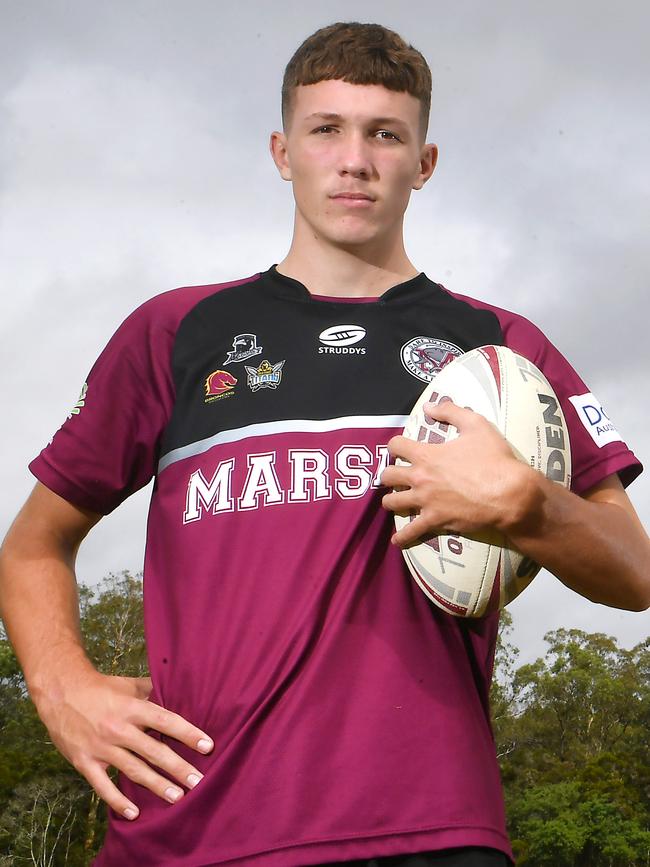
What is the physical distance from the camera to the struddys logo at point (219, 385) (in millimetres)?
3209

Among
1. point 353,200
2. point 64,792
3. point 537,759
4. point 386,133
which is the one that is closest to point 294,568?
point 353,200

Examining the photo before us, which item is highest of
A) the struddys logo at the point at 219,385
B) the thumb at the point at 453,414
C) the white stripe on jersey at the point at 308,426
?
the struddys logo at the point at 219,385

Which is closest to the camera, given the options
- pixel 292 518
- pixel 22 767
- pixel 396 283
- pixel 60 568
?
pixel 292 518

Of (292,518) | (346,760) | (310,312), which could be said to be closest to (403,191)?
(310,312)

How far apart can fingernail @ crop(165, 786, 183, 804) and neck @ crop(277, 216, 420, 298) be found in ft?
5.24

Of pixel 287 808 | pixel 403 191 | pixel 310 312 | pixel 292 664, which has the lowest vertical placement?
pixel 287 808

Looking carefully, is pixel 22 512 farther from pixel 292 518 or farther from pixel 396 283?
pixel 396 283

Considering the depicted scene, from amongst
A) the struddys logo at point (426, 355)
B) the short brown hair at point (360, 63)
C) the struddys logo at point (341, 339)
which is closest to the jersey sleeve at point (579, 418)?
the struddys logo at point (426, 355)

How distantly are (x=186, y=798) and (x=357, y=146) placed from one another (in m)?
1.96

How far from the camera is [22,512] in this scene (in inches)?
131

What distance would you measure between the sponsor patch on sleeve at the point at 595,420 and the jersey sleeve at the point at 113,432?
1304 mm

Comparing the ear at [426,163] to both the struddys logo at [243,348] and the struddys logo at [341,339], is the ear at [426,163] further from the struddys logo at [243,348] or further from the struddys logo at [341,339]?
the struddys logo at [243,348]

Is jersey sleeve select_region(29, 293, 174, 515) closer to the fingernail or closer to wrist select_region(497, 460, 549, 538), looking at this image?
the fingernail

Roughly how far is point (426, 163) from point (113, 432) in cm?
142
